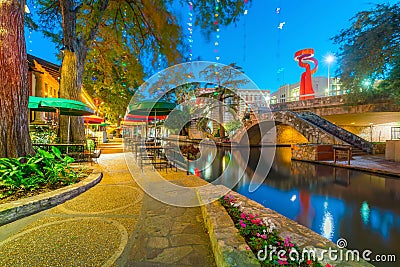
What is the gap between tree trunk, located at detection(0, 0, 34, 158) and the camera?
3.97 metres

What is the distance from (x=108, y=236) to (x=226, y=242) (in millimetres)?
1403

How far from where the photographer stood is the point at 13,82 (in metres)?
4.07

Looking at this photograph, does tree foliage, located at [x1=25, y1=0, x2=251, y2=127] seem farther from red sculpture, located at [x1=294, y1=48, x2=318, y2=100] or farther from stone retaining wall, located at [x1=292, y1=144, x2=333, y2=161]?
red sculpture, located at [x1=294, y1=48, x2=318, y2=100]

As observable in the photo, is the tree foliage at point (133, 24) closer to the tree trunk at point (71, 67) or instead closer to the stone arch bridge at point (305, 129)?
the tree trunk at point (71, 67)

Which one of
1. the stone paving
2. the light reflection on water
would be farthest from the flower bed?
the light reflection on water

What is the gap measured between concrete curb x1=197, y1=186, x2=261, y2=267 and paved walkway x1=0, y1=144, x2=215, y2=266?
187 mm

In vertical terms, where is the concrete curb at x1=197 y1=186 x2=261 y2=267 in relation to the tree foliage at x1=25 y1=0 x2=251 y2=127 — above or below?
below

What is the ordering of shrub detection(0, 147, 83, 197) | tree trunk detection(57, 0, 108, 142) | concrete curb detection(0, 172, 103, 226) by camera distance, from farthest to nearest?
tree trunk detection(57, 0, 108, 142) < shrub detection(0, 147, 83, 197) < concrete curb detection(0, 172, 103, 226)

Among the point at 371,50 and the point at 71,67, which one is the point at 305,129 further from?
the point at 71,67

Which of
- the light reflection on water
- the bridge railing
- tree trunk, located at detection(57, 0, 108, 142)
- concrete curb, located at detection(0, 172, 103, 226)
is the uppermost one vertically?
tree trunk, located at detection(57, 0, 108, 142)

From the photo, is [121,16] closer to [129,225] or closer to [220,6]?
[220,6]

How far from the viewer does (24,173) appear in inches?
148

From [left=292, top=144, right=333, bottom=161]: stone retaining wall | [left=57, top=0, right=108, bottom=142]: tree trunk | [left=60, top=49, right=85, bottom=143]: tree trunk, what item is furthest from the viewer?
[left=292, top=144, right=333, bottom=161]: stone retaining wall

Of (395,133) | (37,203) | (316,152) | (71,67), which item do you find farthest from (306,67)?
(37,203)
